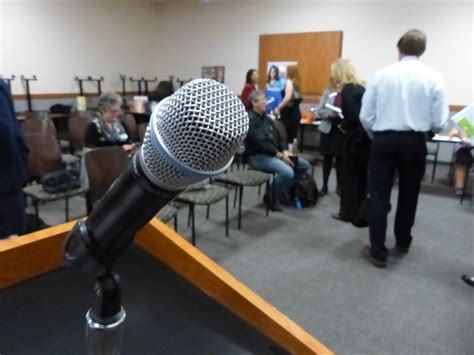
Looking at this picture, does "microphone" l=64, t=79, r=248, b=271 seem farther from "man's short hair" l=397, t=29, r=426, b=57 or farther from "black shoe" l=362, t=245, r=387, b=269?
"black shoe" l=362, t=245, r=387, b=269

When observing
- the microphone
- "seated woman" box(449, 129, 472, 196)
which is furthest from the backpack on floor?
the microphone

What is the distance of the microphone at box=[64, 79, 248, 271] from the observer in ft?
1.25

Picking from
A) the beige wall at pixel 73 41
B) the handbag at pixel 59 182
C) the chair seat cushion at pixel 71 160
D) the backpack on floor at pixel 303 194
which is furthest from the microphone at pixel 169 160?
the beige wall at pixel 73 41

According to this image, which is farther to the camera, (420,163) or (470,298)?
(420,163)

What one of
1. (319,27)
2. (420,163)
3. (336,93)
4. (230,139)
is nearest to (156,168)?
(230,139)

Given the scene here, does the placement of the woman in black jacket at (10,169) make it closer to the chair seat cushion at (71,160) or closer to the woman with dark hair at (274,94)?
the chair seat cushion at (71,160)

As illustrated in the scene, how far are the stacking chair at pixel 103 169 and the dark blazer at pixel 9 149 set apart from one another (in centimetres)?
72

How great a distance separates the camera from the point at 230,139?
39 cm

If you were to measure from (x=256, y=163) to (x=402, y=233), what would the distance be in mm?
1442

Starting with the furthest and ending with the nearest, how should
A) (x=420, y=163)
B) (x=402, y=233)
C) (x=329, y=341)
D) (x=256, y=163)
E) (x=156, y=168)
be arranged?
(x=256, y=163), (x=402, y=233), (x=420, y=163), (x=329, y=341), (x=156, y=168)

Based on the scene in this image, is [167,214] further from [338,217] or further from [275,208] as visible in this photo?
[338,217]

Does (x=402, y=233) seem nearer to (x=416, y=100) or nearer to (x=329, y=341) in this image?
(x=416, y=100)

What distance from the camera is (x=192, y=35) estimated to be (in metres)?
7.82

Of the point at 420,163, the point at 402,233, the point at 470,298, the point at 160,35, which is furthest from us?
the point at 160,35
